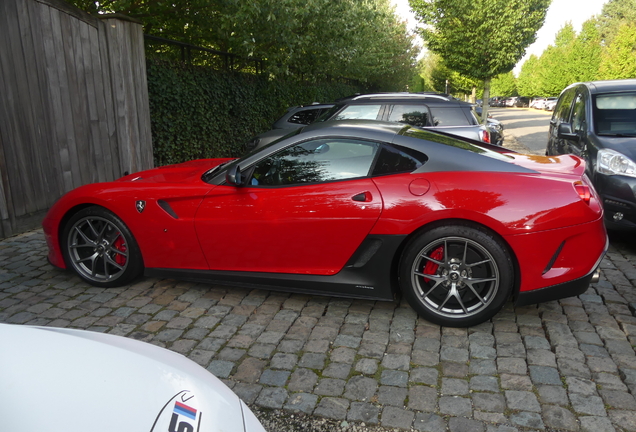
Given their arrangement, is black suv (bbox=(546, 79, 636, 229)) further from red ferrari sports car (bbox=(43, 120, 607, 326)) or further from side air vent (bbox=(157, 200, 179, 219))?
side air vent (bbox=(157, 200, 179, 219))

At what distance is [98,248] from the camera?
438 centimetres

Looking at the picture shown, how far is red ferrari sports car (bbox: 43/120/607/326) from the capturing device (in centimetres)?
342

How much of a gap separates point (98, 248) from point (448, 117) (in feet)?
19.1

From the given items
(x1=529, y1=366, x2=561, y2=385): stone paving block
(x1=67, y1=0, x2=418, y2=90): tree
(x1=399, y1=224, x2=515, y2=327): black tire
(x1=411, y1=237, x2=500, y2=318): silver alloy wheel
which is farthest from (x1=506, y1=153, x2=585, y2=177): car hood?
(x1=67, y1=0, x2=418, y2=90): tree

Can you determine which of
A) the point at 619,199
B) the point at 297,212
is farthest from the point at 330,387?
the point at 619,199

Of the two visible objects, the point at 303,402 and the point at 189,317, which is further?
the point at 189,317

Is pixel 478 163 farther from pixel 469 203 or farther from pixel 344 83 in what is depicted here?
pixel 344 83

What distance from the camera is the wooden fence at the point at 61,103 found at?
5961 mm

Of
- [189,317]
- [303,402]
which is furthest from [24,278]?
[303,402]

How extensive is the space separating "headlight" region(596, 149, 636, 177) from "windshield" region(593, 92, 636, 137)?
50cm

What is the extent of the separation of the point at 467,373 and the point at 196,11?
27.8 feet

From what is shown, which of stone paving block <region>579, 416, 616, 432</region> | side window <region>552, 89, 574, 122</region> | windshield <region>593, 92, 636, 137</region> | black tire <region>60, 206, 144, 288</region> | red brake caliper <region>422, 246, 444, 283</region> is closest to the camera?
stone paving block <region>579, 416, 616, 432</region>

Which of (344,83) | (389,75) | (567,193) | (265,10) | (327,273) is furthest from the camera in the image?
(389,75)

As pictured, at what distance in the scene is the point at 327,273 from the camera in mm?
3746
